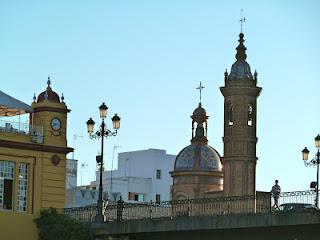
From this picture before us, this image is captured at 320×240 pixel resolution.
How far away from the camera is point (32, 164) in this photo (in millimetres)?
62969

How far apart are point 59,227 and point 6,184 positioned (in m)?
3.66

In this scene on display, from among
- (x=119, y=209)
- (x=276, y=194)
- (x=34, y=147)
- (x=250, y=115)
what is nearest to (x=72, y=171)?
(x=250, y=115)

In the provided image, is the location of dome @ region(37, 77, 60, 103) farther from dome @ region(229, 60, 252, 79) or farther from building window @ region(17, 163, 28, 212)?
dome @ region(229, 60, 252, 79)

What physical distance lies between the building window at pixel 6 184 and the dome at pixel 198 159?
56291 millimetres

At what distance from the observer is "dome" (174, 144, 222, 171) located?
118 meters

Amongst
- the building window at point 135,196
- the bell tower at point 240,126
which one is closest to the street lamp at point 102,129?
the bell tower at point 240,126

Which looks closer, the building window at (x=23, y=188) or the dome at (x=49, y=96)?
the building window at (x=23, y=188)

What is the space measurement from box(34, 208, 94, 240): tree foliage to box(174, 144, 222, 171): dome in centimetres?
5571

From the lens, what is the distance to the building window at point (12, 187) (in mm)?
61688

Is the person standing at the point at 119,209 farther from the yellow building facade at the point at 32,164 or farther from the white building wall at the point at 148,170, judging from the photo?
the white building wall at the point at 148,170

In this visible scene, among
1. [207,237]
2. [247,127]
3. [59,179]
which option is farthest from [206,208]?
[247,127]

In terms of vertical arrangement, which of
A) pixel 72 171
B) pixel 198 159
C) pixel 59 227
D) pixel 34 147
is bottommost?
pixel 59 227

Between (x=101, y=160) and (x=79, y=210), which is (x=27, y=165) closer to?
(x=79, y=210)

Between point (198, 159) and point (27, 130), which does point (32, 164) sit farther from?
point (198, 159)
